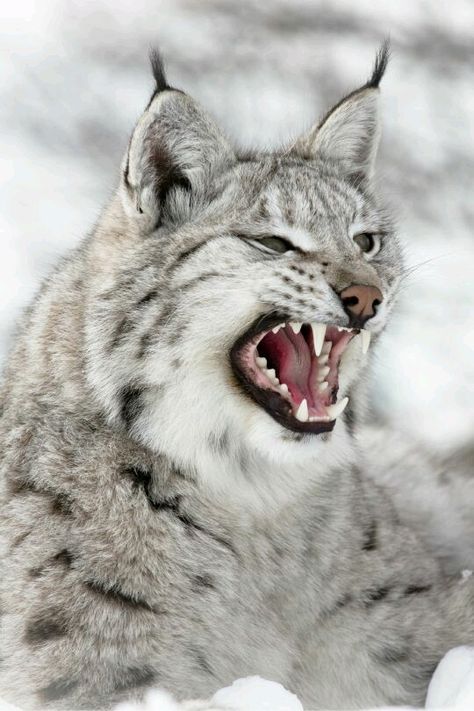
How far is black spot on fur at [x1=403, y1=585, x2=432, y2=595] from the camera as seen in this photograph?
175 inches

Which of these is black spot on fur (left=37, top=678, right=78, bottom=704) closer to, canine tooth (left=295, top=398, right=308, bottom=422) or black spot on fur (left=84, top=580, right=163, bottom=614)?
black spot on fur (left=84, top=580, right=163, bottom=614)

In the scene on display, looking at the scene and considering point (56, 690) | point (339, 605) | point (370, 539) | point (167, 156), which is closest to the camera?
point (56, 690)

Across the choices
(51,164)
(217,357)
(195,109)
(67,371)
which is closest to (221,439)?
(217,357)

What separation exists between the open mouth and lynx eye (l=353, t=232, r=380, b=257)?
0.36 meters

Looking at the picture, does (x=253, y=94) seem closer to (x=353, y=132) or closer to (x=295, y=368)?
(x=353, y=132)

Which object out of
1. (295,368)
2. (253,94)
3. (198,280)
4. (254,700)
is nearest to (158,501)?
(295,368)

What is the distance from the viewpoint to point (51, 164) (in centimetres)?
874

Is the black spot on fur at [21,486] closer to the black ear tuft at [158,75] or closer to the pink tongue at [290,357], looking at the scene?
the pink tongue at [290,357]

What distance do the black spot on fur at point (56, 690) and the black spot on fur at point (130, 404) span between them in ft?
2.73

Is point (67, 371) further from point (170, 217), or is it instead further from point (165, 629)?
point (165, 629)

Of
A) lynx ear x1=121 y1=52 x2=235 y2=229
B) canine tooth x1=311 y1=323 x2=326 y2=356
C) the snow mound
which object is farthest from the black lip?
the snow mound

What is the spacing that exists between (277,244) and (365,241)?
0.44 metres

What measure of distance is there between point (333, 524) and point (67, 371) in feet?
3.58

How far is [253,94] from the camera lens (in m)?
8.82
